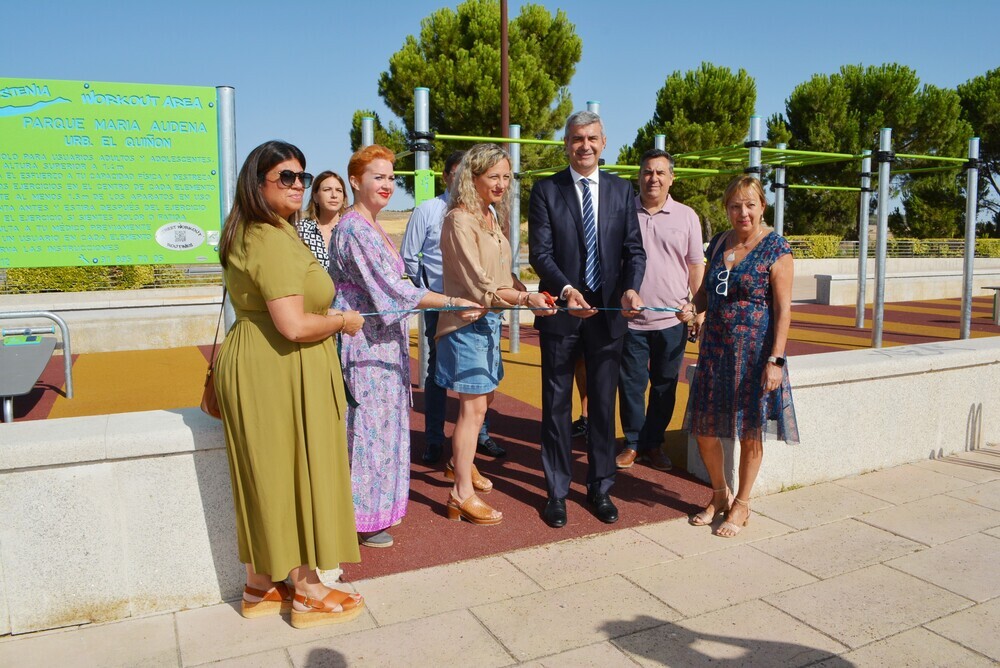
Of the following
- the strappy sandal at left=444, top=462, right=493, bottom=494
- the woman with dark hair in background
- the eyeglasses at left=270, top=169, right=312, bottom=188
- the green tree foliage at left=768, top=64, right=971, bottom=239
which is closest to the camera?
the eyeglasses at left=270, top=169, right=312, bottom=188

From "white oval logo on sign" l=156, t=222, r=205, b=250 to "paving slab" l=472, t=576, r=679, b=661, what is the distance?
8.26 ft

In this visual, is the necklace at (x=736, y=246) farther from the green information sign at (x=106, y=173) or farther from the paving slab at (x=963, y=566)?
the green information sign at (x=106, y=173)

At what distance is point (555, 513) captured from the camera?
404cm

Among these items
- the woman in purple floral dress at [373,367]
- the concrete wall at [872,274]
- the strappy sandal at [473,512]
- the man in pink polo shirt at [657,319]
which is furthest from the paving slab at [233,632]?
the concrete wall at [872,274]

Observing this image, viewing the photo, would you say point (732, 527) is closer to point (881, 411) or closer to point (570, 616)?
point (570, 616)

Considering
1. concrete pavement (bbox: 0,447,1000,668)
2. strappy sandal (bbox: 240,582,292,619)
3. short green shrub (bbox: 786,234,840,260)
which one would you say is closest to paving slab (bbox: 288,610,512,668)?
concrete pavement (bbox: 0,447,1000,668)

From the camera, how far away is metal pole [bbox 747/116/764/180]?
8.31 m

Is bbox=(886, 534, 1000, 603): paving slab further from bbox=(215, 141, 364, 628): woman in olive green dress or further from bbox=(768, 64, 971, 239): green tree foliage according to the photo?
bbox=(768, 64, 971, 239): green tree foliage

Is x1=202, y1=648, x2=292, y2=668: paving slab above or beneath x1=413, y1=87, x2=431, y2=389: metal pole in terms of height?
beneath

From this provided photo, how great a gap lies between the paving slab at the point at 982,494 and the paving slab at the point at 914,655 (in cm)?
189

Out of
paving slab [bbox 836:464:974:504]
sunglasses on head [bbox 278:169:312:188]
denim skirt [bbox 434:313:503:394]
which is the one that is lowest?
paving slab [bbox 836:464:974:504]

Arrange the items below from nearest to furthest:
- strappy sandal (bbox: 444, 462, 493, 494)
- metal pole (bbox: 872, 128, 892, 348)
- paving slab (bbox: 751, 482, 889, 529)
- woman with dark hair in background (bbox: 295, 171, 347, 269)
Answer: paving slab (bbox: 751, 482, 889, 529) < strappy sandal (bbox: 444, 462, 493, 494) < woman with dark hair in background (bbox: 295, 171, 347, 269) < metal pole (bbox: 872, 128, 892, 348)

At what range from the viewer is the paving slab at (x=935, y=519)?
13.2ft

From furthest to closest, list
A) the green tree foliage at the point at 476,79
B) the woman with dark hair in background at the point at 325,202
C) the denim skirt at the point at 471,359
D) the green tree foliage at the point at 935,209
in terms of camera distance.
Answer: the green tree foliage at the point at 935,209 < the green tree foliage at the point at 476,79 < the woman with dark hair in background at the point at 325,202 < the denim skirt at the point at 471,359
